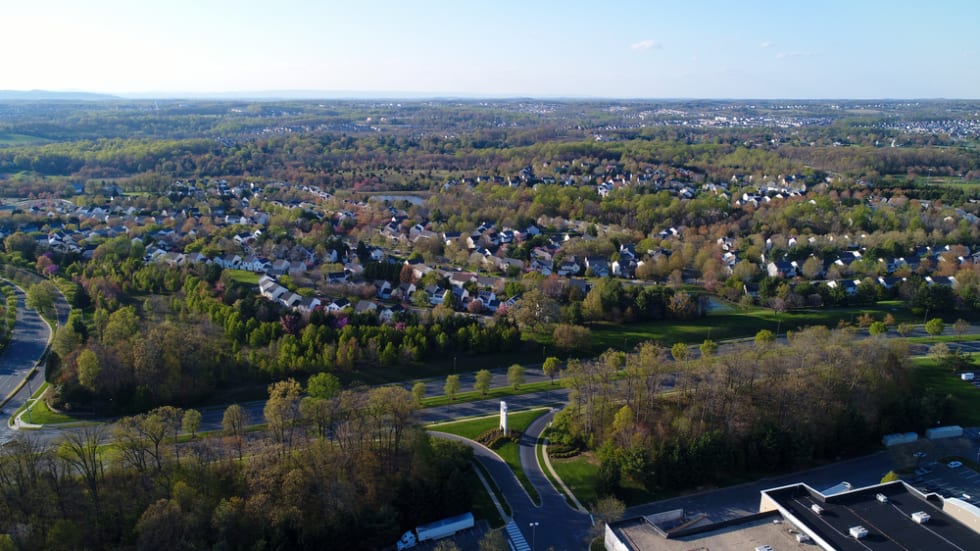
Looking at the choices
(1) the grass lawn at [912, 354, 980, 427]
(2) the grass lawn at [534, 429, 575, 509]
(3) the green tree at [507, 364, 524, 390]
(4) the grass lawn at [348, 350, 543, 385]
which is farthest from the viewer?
(4) the grass lawn at [348, 350, 543, 385]

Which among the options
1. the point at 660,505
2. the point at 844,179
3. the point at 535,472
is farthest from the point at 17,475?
the point at 844,179

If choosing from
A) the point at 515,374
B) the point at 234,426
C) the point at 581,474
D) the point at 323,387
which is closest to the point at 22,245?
the point at 323,387

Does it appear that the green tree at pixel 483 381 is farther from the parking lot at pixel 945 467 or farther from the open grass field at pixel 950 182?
the open grass field at pixel 950 182

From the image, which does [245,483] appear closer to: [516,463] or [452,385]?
[516,463]

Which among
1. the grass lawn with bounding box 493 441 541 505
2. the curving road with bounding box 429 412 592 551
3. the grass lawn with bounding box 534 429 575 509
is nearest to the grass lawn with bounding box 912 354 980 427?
the grass lawn with bounding box 534 429 575 509

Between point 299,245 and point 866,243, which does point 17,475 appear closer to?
point 299,245

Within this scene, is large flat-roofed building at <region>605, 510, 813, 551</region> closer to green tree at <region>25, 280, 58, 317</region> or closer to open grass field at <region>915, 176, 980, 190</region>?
green tree at <region>25, 280, 58, 317</region>

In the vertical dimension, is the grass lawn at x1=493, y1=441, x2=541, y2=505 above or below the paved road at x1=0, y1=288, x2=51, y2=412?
below
